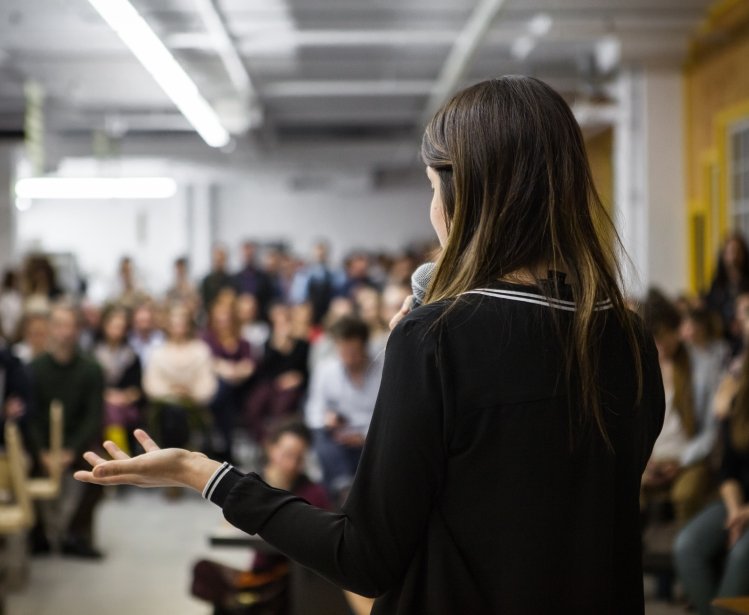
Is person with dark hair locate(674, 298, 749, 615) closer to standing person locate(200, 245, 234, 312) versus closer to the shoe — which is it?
the shoe

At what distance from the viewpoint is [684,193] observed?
10.8 m

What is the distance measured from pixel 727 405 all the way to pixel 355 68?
8805 millimetres

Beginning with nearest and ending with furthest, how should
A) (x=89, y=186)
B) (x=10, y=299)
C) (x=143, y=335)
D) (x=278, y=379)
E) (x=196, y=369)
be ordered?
(x=196, y=369)
(x=278, y=379)
(x=143, y=335)
(x=10, y=299)
(x=89, y=186)

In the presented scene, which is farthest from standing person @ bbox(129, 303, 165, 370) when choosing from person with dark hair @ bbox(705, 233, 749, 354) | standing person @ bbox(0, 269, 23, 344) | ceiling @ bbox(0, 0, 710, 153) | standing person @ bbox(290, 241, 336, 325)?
person with dark hair @ bbox(705, 233, 749, 354)

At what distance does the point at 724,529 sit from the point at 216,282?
944 centimetres

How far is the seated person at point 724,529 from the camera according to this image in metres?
4.19

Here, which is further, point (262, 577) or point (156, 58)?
point (156, 58)

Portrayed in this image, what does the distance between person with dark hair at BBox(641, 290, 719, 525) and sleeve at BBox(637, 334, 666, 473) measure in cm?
402

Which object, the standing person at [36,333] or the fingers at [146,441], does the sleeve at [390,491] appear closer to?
the fingers at [146,441]

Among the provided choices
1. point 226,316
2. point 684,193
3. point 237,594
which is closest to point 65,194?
point 226,316

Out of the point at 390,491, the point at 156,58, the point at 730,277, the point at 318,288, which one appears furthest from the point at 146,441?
the point at 318,288

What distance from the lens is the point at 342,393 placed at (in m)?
6.49

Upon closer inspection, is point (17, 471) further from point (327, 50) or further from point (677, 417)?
point (327, 50)

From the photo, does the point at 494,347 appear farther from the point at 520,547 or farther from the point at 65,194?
the point at 65,194
